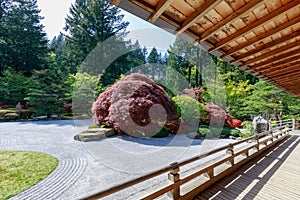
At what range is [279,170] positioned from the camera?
10.1 feet

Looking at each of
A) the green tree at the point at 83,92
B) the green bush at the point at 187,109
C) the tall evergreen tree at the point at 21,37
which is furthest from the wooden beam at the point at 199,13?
the tall evergreen tree at the point at 21,37

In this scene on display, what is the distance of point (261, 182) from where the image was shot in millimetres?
2557

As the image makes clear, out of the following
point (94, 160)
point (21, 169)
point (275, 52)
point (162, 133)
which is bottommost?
point (21, 169)

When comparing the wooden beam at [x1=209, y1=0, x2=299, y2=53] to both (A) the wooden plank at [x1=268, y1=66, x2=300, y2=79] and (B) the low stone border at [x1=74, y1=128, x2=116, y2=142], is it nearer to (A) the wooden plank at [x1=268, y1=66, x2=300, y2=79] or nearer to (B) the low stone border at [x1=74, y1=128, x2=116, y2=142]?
(A) the wooden plank at [x1=268, y1=66, x2=300, y2=79]

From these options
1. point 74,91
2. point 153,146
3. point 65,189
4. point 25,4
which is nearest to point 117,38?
point 74,91

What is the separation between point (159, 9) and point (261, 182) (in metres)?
3.01

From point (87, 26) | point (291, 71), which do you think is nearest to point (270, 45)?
point (291, 71)

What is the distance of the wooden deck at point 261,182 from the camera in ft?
7.16

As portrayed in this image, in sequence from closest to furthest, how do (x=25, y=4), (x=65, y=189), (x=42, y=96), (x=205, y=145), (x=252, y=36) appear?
(x=252, y=36)
(x=65, y=189)
(x=205, y=145)
(x=42, y=96)
(x=25, y=4)

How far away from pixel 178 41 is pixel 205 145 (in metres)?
15.2

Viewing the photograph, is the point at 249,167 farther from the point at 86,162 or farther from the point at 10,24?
the point at 10,24

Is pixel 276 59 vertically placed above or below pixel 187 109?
above

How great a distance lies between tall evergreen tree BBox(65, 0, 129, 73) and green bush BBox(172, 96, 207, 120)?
1277 cm

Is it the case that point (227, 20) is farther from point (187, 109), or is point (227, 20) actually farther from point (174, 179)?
point (187, 109)
